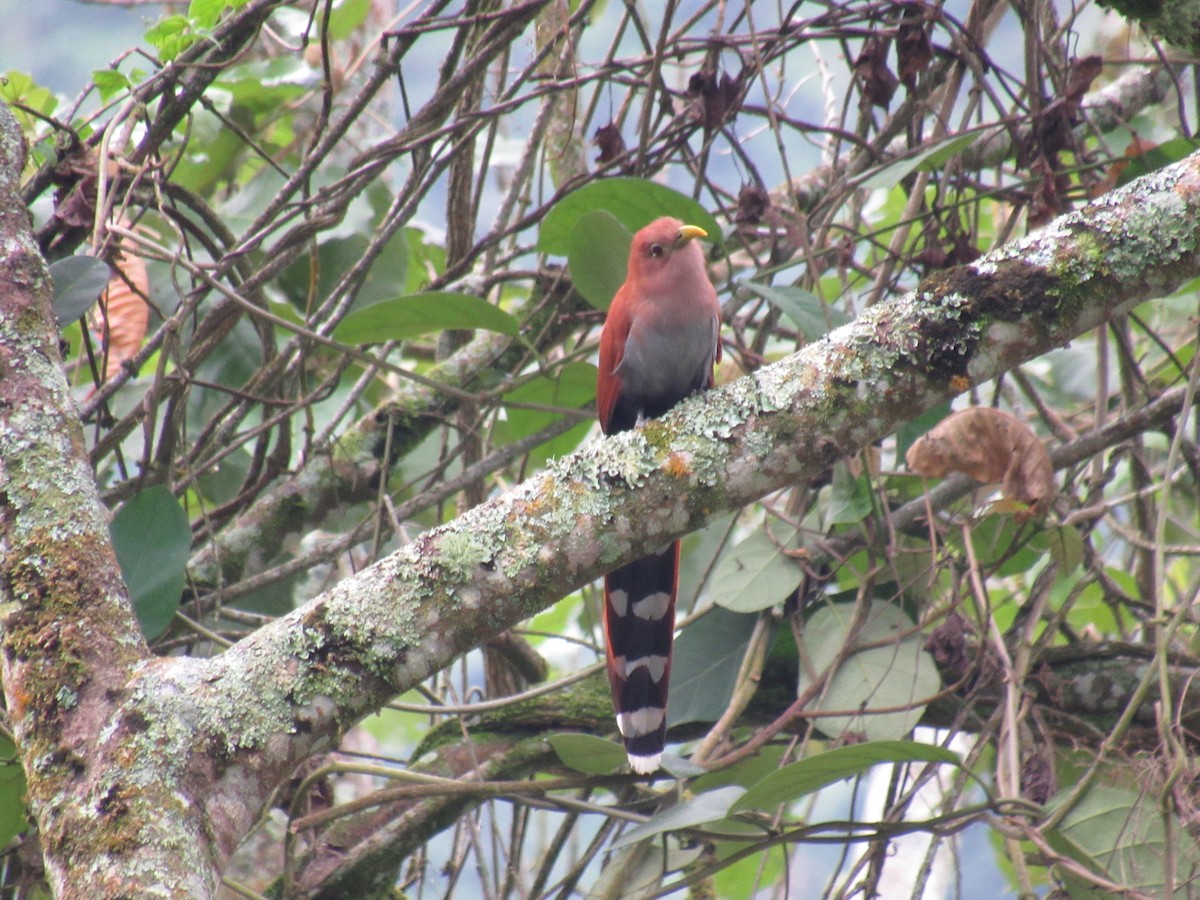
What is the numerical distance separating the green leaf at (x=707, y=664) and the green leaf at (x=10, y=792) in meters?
1.32

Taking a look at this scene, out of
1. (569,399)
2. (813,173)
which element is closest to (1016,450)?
(569,399)

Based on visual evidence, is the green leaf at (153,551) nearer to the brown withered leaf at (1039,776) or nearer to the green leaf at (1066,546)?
the brown withered leaf at (1039,776)

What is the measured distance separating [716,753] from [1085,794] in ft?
2.48

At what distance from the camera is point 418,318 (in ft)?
7.66

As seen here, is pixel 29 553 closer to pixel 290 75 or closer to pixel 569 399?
pixel 569 399

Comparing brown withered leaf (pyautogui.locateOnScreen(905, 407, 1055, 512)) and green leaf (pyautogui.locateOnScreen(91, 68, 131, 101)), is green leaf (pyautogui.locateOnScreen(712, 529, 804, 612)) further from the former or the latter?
green leaf (pyautogui.locateOnScreen(91, 68, 131, 101))

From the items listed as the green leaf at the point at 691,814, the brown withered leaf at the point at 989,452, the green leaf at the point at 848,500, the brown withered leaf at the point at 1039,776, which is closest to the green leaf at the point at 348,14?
the green leaf at the point at 848,500

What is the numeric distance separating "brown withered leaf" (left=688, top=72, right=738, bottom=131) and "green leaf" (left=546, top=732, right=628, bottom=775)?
1561 mm

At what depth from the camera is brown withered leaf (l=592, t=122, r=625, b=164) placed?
289cm

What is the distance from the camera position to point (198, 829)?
1379 mm

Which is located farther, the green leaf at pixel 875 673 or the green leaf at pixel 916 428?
the green leaf at pixel 916 428

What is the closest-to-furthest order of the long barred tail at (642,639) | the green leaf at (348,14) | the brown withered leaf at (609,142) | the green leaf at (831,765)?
the green leaf at (831,765) → the long barred tail at (642,639) → the brown withered leaf at (609,142) → the green leaf at (348,14)

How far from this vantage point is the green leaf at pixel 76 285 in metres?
2.14

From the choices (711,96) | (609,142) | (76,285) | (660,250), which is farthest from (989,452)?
(76,285)
